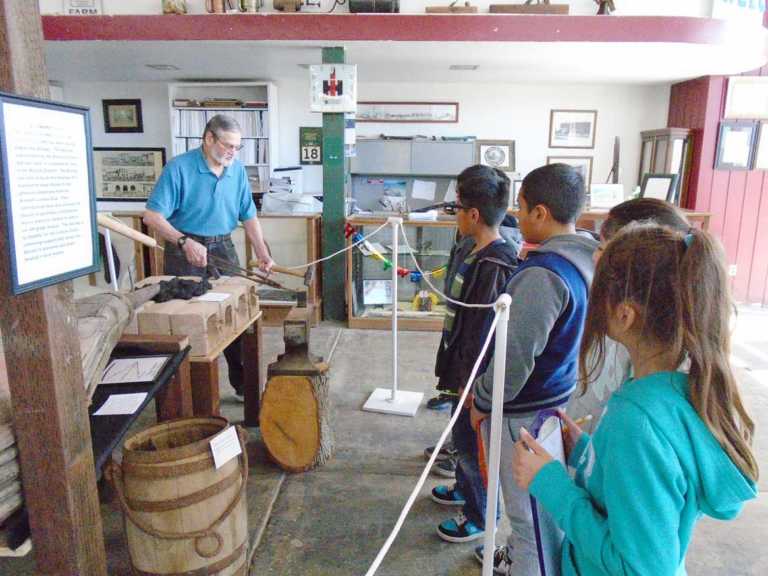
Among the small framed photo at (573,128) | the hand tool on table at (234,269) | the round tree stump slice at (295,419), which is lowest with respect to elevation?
the round tree stump slice at (295,419)

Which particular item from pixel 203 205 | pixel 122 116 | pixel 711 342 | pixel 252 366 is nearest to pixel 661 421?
pixel 711 342

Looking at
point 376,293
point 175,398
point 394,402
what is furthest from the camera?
point 376,293

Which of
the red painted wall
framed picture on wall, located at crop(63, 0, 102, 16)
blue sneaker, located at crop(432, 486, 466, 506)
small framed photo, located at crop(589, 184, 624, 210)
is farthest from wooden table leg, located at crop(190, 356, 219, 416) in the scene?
the red painted wall

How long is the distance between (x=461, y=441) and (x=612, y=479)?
1.15 m

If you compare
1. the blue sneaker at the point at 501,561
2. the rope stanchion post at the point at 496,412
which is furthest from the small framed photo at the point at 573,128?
the rope stanchion post at the point at 496,412

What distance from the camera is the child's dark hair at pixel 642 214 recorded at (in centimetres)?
155

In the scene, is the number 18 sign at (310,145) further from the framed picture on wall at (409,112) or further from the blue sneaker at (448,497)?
the blue sneaker at (448,497)

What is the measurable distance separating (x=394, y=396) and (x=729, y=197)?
429cm

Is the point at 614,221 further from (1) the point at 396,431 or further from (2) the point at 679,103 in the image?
(2) the point at 679,103

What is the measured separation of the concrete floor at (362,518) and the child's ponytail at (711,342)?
1.33 metres

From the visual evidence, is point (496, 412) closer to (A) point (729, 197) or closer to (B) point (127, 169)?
(A) point (729, 197)

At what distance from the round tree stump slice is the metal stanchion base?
679 millimetres

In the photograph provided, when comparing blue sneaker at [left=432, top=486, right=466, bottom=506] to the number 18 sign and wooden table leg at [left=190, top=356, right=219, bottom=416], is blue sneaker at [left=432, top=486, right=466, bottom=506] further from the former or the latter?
the number 18 sign

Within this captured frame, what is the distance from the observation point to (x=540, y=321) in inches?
56.9
